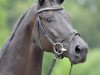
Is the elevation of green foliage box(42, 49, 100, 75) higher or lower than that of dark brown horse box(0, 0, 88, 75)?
lower

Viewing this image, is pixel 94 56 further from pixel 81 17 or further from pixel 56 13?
pixel 56 13

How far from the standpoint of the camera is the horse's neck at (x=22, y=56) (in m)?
9.45

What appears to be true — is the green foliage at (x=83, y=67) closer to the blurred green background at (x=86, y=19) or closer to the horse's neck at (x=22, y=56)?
the blurred green background at (x=86, y=19)

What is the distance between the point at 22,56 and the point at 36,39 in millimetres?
305

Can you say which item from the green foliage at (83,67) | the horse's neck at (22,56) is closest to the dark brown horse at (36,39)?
the horse's neck at (22,56)

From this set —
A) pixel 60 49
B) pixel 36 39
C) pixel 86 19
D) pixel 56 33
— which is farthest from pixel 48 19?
pixel 86 19

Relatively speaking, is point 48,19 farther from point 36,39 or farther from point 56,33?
point 36,39

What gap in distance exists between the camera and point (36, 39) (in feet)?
30.9

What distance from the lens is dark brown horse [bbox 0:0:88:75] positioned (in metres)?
9.27

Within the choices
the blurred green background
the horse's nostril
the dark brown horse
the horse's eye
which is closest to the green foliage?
the blurred green background

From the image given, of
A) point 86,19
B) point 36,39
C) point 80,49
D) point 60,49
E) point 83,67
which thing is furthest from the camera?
point 86,19

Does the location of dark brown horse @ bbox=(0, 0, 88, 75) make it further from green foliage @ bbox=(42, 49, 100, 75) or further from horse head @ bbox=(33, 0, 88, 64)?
green foliage @ bbox=(42, 49, 100, 75)

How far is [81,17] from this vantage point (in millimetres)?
53656

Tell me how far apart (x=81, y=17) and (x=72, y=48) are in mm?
44671
